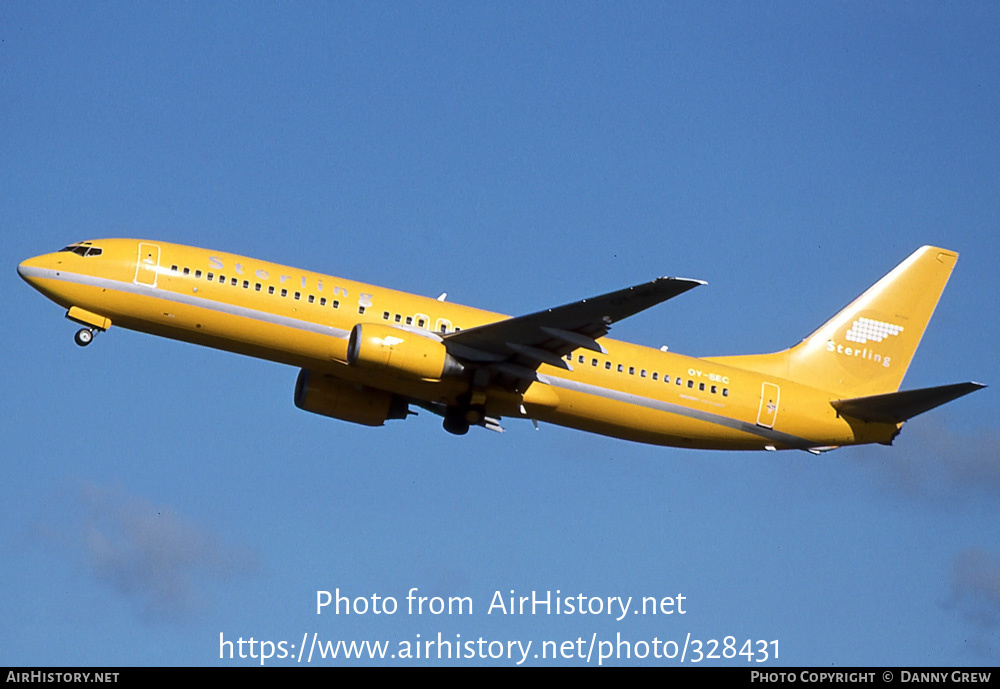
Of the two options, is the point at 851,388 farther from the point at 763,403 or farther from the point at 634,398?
the point at 634,398

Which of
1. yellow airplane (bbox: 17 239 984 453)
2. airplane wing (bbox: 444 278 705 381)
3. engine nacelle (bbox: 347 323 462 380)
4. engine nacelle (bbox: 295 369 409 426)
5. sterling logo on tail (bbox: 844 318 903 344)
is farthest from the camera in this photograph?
sterling logo on tail (bbox: 844 318 903 344)

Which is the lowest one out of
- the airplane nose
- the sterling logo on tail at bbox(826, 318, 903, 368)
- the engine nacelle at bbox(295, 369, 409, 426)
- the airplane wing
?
the engine nacelle at bbox(295, 369, 409, 426)

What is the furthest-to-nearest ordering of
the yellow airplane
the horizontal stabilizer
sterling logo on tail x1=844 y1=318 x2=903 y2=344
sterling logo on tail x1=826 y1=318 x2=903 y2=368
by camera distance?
sterling logo on tail x1=844 y1=318 x2=903 y2=344, sterling logo on tail x1=826 y1=318 x2=903 y2=368, the horizontal stabilizer, the yellow airplane

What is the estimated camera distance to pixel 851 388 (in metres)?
53.5

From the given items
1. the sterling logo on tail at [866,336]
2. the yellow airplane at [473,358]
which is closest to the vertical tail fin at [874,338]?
the sterling logo on tail at [866,336]

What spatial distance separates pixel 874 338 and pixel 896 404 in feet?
18.2

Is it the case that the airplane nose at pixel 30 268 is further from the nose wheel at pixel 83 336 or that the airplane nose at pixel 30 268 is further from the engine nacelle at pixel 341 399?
the engine nacelle at pixel 341 399

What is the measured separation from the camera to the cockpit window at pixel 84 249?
45.6 metres

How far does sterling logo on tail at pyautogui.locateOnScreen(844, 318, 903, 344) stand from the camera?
5462cm

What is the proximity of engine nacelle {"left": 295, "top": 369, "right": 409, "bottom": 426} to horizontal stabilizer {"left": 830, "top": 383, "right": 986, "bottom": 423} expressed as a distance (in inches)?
629

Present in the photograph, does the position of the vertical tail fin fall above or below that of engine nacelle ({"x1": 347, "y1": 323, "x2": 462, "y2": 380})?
above

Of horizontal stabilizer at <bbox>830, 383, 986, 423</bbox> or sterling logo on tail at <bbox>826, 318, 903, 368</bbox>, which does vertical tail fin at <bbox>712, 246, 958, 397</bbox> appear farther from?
horizontal stabilizer at <bbox>830, 383, 986, 423</bbox>

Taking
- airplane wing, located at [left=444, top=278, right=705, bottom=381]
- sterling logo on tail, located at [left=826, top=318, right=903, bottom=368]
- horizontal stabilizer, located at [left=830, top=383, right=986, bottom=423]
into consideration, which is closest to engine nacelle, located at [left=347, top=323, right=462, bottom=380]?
airplane wing, located at [left=444, top=278, right=705, bottom=381]

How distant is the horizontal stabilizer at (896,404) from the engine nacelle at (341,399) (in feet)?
52.4
